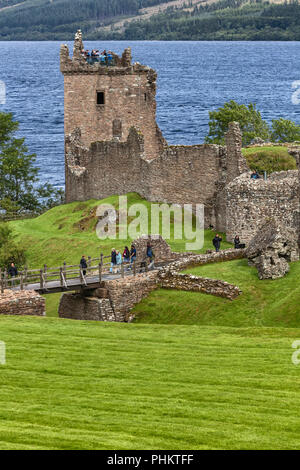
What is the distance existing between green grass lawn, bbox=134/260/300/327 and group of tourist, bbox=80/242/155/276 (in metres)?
2.58

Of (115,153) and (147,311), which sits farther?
(115,153)

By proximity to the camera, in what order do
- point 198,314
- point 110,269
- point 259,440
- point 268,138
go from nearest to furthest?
point 259,440 < point 198,314 < point 110,269 < point 268,138

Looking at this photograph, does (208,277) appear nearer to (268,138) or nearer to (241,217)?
(241,217)

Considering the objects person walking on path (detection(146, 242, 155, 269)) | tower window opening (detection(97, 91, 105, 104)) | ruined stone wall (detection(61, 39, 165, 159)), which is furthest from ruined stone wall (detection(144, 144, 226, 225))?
tower window opening (detection(97, 91, 105, 104))

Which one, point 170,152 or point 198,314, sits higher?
point 170,152

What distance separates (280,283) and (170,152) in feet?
65.5

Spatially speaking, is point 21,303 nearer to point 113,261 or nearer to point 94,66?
point 113,261

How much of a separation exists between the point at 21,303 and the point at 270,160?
905 inches

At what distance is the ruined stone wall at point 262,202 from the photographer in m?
52.4

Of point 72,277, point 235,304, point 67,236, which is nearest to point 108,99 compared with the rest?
point 67,236

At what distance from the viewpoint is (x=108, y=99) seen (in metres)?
73.4

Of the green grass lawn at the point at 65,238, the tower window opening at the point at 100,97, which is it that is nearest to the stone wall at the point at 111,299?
the green grass lawn at the point at 65,238

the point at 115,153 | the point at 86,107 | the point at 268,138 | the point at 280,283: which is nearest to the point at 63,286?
the point at 280,283

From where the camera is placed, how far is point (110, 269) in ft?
165
